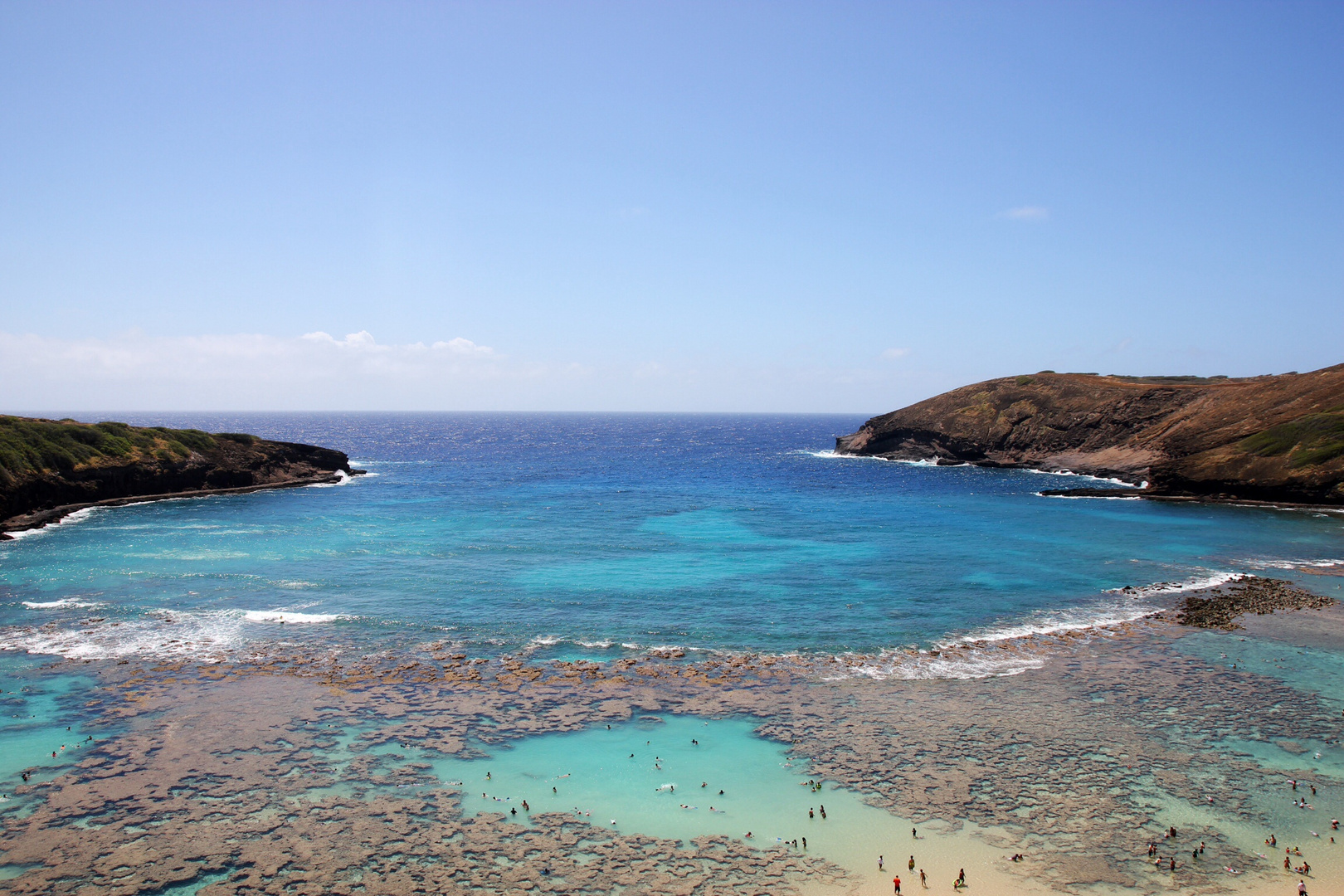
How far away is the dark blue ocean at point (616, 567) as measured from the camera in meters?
44.4

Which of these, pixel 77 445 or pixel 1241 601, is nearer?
pixel 1241 601

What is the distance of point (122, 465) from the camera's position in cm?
9281

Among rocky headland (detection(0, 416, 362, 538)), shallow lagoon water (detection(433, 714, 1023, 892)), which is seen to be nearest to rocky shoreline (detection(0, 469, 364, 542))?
rocky headland (detection(0, 416, 362, 538))

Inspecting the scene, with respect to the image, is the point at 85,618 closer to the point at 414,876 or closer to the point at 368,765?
the point at 368,765

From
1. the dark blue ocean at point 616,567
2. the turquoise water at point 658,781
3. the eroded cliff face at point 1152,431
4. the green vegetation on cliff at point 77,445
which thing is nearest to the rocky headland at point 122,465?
the green vegetation on cliff at point 77,445

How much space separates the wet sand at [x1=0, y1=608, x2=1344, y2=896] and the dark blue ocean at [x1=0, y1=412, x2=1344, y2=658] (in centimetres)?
511

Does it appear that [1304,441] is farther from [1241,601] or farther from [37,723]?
[37,723]

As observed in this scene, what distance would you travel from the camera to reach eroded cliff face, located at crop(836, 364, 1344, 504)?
90.4 m

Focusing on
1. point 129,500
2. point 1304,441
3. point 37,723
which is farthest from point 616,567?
point 1304,441

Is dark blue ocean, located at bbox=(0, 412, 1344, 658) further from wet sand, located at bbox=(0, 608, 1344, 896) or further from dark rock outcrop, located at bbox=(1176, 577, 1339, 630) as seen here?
→ wet sand, located at bbox=(0, 608, 1344, 896)

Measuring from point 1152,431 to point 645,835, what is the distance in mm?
129235

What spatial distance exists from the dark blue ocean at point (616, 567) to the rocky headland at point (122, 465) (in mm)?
5087

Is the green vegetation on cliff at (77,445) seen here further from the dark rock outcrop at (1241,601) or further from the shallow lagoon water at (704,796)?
the dark rock outcrop at (1241,601)

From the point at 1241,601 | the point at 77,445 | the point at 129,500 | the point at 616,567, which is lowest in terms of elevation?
the point at 616,567
